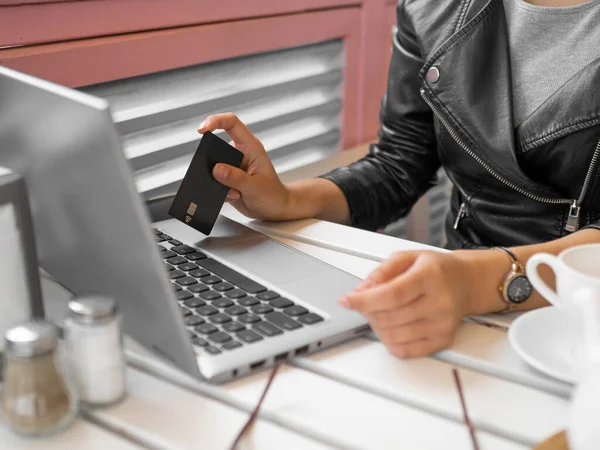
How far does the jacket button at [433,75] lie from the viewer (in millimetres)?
1291

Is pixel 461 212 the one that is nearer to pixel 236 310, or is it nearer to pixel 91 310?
pixel 236 310

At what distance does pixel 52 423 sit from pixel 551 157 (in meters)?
0.85

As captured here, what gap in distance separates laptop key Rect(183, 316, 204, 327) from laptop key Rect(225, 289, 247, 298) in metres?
0.06

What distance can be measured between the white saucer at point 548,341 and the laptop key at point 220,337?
29cm

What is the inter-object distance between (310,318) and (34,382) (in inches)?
12.0

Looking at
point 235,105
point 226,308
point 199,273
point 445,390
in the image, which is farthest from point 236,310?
point 235,105

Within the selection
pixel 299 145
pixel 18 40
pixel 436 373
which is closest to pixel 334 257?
pixel 436 373

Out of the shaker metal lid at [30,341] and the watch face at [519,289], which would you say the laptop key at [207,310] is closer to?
the shaker metal lid at [30,341]

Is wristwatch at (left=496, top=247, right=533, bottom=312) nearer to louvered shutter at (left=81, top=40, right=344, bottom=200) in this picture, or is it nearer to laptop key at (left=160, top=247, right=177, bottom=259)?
laptop key at (left=160, top=247, right=177, bottom=259)

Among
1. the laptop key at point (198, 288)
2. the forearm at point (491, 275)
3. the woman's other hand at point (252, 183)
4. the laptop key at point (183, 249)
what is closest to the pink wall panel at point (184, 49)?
the woman's other hand at point (252, 183)

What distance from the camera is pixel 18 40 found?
129cm

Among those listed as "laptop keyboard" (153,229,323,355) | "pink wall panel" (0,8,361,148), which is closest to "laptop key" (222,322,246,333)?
"laptop keyboard" (153,229,323,355)

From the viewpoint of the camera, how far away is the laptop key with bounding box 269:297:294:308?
2.97 ft

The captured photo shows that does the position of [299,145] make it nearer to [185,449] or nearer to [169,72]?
[169,72]
